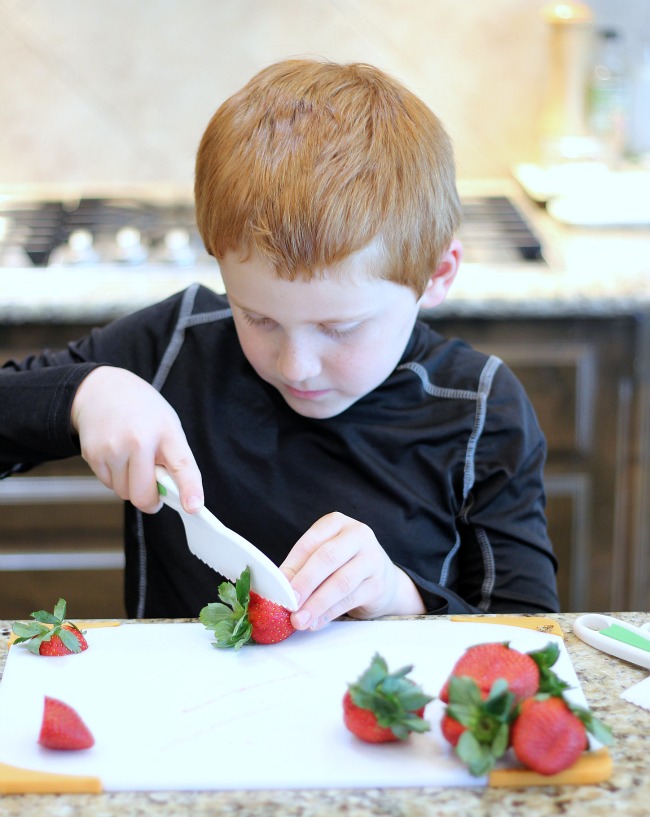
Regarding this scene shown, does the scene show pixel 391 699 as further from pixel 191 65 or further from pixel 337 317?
pixel 191 65

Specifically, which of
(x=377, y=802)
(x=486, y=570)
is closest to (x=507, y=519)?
(x=486, y=570)

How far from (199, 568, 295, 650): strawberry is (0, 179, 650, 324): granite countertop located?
90 centimetres

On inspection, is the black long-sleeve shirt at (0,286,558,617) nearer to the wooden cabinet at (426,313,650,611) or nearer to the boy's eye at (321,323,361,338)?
the boy's eye at (321,323,361,338)

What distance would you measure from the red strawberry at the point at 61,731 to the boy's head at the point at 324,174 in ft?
1.28

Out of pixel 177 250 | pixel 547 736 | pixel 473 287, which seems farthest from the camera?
pixel 177 250

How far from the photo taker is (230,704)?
0.67 m

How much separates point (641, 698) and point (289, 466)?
493 mm

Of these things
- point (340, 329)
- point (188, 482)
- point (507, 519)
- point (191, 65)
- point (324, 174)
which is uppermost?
point (191, 65)

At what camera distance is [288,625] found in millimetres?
746

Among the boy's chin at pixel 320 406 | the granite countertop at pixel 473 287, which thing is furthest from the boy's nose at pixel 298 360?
the granite countertop at pixel 473 287

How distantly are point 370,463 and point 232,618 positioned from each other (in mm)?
353

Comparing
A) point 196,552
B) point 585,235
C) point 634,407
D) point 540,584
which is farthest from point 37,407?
point 585,235

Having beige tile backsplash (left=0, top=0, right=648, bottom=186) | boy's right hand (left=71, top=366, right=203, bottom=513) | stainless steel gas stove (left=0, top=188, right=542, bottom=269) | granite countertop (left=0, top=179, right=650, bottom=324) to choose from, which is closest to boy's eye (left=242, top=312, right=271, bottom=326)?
boy's right hand (left=71, top=366, right=203, bottom=513)

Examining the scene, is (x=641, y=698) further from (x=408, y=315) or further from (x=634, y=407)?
(x=634, y=407)
